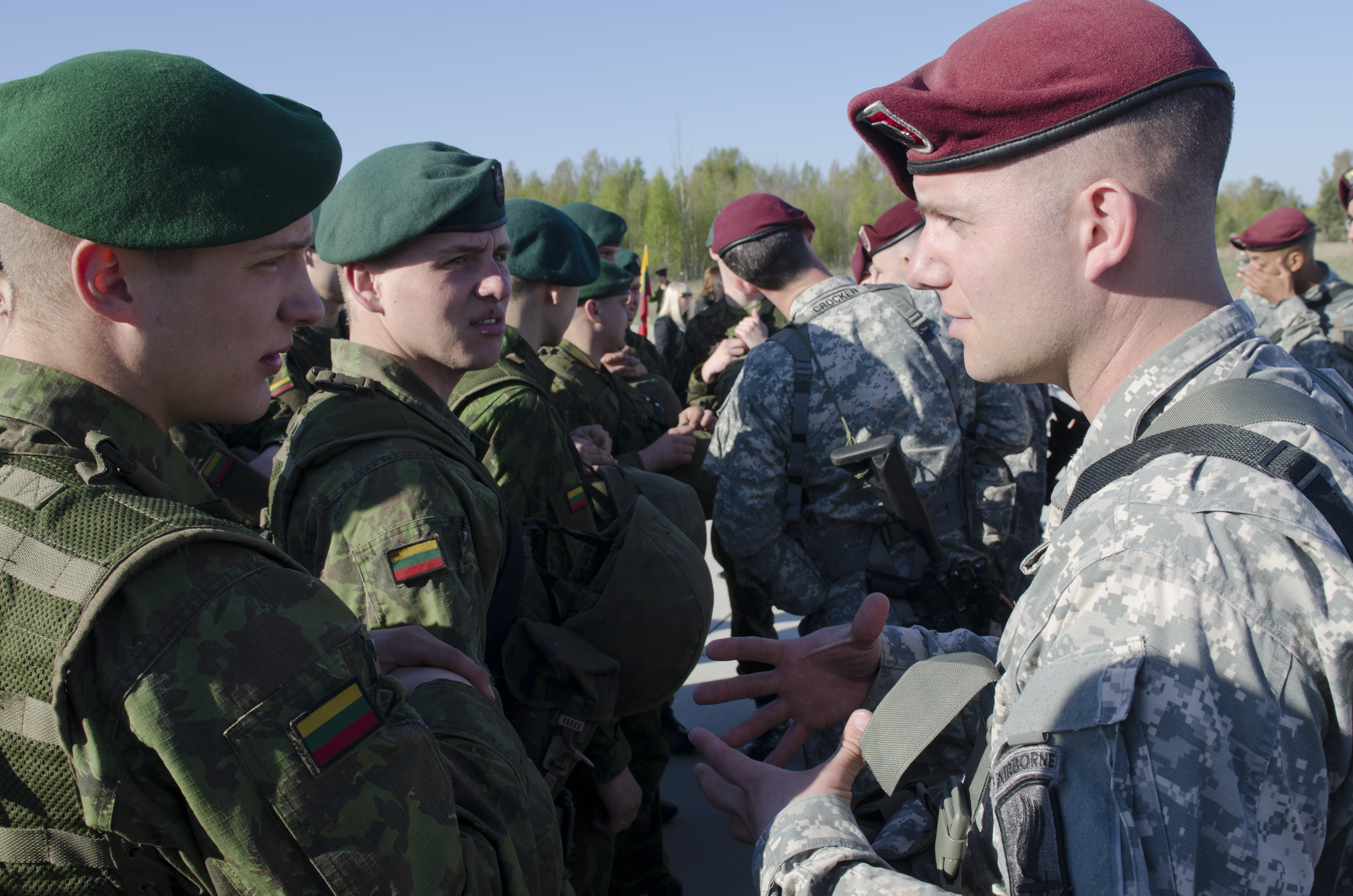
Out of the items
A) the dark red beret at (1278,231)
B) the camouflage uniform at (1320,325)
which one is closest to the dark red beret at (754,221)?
the camouflage uniform at (1320,325)

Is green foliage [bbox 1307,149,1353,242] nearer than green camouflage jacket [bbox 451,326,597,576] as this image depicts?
No

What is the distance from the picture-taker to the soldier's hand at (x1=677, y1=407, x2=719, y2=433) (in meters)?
4.84

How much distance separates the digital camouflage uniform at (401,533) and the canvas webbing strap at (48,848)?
25.1 inches

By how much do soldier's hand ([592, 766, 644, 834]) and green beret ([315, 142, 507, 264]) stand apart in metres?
1.68

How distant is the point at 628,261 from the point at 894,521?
4.46m

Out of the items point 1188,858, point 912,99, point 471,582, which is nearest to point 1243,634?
point 1188,858

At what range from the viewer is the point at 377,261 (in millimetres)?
2469

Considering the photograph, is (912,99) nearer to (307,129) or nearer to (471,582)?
(307,129)

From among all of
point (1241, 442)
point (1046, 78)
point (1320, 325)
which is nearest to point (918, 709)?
point (1241, 442)

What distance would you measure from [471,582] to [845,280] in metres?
2.33

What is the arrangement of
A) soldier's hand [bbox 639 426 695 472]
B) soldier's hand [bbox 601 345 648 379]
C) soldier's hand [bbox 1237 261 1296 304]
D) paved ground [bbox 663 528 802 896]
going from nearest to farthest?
paved ground [bbox 663 528 802 896] < soldier's hand [bbox 639 426 695 472] < soldier's hand [bbox 601 345 648 379] < soldier's hand [bbox 1237 261 1296 304]

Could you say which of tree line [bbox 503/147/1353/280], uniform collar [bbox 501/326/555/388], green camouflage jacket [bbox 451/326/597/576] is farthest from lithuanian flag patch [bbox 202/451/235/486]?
tree line [bbox 503/147/1353/280]

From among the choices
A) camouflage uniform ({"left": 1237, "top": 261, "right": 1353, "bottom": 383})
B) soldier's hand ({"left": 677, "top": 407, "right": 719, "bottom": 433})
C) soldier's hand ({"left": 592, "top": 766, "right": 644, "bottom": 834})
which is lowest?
soldier's hand ({"left": 592, "top": 766, "right": 644, "bottom": 834})

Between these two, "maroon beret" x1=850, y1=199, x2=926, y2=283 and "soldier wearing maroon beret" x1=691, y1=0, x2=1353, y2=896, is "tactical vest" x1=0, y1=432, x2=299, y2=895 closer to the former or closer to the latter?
"soldier wearing maroon beret" x1=691, y1=0, x2=1353, y2=896
